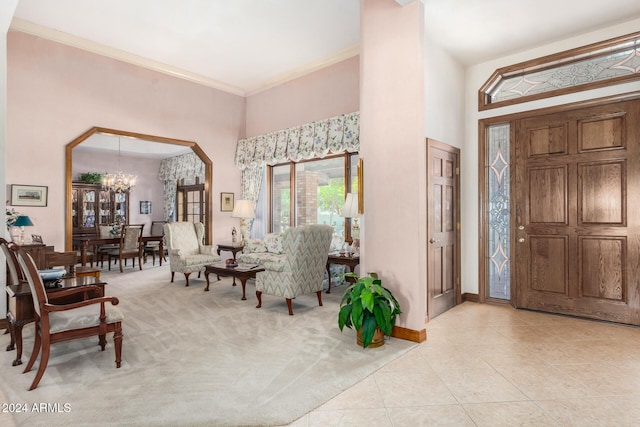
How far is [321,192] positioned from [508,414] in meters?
4.74

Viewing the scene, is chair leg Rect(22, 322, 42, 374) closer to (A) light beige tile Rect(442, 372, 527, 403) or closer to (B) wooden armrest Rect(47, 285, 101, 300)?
(B) wooden armrest Rect(47, 285, 101, 300)

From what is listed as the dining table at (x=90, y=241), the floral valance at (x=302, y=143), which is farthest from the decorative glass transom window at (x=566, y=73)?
the dining table at (x=90, y=241)

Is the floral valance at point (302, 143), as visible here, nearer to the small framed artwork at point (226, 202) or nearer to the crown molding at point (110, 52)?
the small framed artwork at point (226, 202)

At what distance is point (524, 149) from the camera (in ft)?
14.0

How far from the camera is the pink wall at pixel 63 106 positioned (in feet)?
16.5

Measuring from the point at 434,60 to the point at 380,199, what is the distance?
6.07 ft

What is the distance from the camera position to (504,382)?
2.51 metres

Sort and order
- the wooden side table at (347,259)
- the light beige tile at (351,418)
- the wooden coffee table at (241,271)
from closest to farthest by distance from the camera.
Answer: the light beige tile at (351,418) → the wooden coffee table at (241,271) → the wooden side table at (347,259)

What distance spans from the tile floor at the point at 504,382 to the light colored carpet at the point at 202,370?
22cm

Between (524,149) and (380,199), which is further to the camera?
(524,149)

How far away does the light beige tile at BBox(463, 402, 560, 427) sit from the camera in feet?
6.68

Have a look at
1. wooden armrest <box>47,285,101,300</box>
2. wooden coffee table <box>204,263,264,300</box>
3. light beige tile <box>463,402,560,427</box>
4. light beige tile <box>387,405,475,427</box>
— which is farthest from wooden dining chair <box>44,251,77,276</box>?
light beige tile <box>463,402,560,427</box>

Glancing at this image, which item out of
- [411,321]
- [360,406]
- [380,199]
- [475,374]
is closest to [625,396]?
[475,374]

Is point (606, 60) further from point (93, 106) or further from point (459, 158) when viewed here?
point (93, 106)
